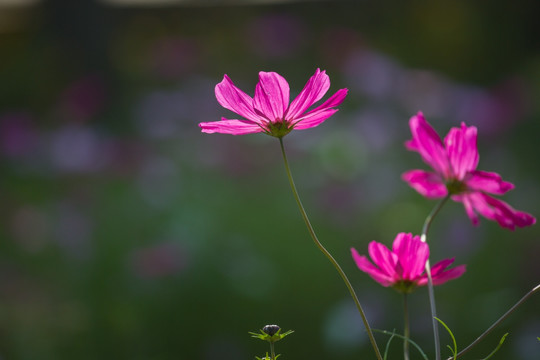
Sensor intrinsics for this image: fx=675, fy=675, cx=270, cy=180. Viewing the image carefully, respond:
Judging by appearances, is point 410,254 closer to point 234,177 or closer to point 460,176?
point 460,176

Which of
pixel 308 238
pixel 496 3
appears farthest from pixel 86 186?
pixel 496 3

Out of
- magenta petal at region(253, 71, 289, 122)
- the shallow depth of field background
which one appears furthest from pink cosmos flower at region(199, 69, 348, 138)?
the shallow depth of field background

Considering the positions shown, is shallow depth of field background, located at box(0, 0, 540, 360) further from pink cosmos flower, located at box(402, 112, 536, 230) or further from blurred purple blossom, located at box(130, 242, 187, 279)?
pink cosmos flower, located at box(402, 112, 536, 230)

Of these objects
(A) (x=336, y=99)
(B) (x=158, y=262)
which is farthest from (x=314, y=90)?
(B) (x=158, y=262)

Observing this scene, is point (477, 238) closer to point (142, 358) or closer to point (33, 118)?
point (142, 358)

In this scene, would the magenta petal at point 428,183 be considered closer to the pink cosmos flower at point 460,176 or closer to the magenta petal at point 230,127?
the pink cosmos flower at point 460,176

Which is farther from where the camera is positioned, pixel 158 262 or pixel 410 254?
pixel 158 262
